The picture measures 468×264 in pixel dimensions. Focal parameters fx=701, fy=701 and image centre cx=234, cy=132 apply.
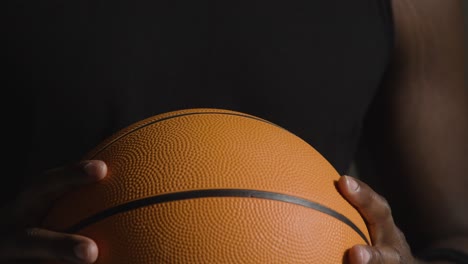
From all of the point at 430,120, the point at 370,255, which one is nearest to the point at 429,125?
the point at 430,120

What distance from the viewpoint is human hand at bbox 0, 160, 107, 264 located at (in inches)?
24.8

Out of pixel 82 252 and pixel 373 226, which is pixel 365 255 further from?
pixel 82 252

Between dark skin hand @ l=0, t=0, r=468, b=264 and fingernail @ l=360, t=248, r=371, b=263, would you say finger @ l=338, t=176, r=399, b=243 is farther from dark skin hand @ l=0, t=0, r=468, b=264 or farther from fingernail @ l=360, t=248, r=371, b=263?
dark skin hand @ l=0, t=0, r=468, b=264

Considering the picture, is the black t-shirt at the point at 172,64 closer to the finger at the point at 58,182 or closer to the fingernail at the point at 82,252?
the finger at the point at 58,182

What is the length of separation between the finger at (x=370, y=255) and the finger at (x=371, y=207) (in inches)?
1.0

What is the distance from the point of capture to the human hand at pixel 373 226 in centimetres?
66

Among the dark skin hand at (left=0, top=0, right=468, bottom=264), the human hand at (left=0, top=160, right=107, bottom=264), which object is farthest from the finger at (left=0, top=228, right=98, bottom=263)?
the dark skin hand at (left=0, top=0, right=468, bottom=264)

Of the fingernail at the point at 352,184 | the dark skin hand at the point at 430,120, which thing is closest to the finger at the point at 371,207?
the fingernail at the point at 352,184

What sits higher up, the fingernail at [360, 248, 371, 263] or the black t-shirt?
the black t-shirt

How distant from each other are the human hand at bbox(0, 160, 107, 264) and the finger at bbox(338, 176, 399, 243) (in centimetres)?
24

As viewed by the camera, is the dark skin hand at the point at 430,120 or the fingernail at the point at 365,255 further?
the dark skin hand at the point at 430,120

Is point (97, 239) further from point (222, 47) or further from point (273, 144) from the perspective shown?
point (222, 47)

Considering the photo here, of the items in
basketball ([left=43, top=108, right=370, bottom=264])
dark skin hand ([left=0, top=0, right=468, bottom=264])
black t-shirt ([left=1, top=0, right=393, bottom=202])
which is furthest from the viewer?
dark skin hand ([left=0, top=0, right=468, bottom=264])

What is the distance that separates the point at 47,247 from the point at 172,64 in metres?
0.39
